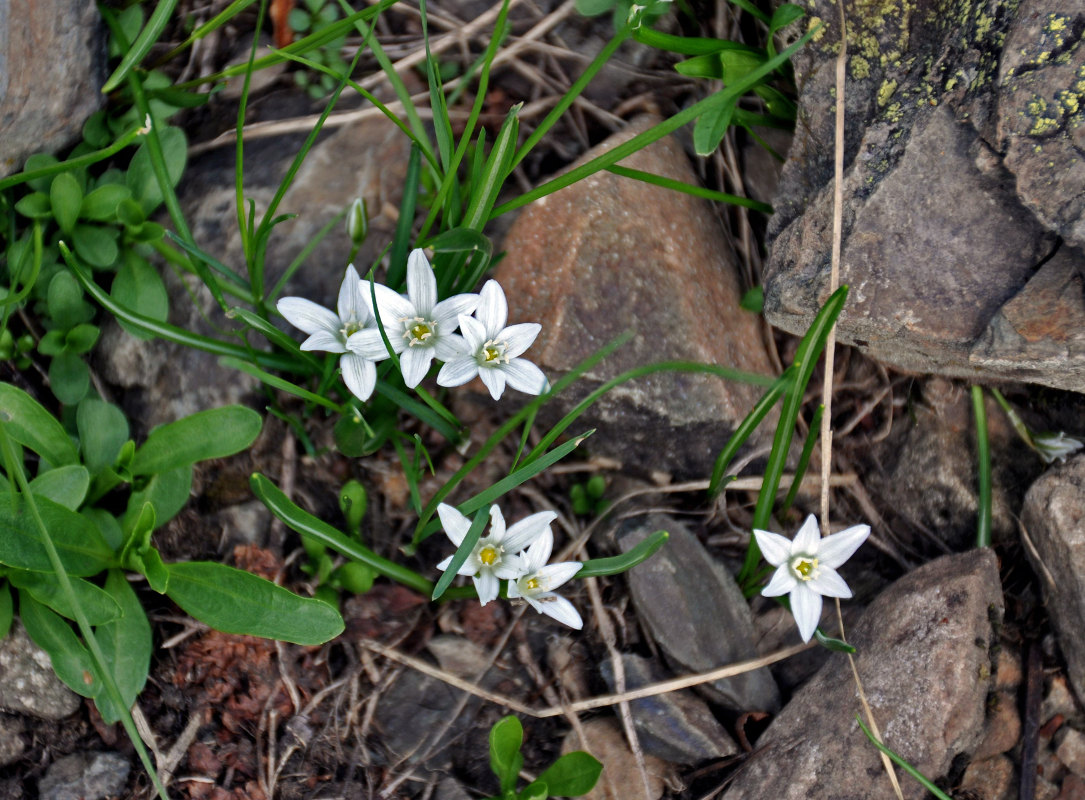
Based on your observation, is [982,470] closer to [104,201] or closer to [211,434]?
[211,434]

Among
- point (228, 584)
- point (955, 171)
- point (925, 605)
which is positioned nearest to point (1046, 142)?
point (955, 171)

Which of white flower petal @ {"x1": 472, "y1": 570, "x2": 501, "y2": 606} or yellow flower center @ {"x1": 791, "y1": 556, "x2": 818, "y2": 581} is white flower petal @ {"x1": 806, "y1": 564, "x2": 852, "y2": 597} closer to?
yellow flower center @ {"x1": 791, "y1": 556, "x2": 818, "y2": 581}

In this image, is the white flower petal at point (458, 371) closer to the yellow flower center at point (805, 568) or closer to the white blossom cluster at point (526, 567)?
the white blossom cluster at point (526, 567)

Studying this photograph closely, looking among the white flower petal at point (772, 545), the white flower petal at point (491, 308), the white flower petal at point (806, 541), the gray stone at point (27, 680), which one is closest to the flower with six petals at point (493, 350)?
the white flower petal at point (491, 308)

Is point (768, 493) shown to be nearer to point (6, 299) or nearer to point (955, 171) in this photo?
point (955, 171)

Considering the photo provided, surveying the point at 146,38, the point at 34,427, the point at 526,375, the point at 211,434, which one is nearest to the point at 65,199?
the point at 146,38

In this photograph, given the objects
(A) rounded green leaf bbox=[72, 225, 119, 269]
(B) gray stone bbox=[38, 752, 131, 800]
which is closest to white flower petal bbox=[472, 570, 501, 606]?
(B) gray stone bbox=[38, 752, 131, 800]
